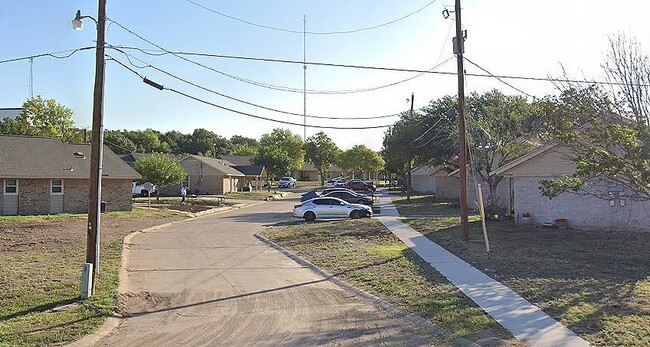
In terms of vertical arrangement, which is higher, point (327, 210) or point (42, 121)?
point (42, 121)

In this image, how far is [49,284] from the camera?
11484mm

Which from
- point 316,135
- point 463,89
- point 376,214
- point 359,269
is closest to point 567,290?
point 359,269

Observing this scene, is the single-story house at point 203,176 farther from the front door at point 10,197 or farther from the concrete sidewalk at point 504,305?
the concrete sidewalk at point 504,305

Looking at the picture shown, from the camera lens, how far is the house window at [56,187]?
1280 inches

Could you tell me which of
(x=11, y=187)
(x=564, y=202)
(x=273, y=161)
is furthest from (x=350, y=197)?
(x=273, y=161)

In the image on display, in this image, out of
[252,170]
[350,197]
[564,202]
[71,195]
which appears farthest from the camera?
[252,170]

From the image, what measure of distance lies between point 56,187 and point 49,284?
23.6 meters

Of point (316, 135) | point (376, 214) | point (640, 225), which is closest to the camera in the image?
point (640, 225)

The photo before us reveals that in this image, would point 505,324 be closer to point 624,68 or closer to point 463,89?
point 624,68

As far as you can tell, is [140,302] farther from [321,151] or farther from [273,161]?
[321,151]

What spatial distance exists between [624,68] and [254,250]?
39.4 ft

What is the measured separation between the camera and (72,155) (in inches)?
1390

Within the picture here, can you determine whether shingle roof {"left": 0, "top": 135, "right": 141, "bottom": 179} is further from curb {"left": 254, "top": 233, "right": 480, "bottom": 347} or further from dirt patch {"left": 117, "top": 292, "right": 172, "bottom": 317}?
dirt patch {"left": 117, "top": 292, "right": 172, "bottom": 317}

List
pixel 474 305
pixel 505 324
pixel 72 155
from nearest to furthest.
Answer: pixel 505 324
pixel 474 305
pixel 72 155
